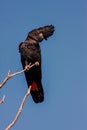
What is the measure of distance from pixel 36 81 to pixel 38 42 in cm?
92

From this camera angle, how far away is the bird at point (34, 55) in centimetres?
772

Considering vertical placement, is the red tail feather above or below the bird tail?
above

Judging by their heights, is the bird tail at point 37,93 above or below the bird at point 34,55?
below

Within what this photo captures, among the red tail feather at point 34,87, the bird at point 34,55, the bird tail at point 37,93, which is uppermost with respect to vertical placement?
the bird at point 34,55

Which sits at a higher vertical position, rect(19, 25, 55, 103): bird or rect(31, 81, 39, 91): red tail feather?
rect(19, 25, 55, 103): bird

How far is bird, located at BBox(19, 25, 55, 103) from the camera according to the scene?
772 centimetres

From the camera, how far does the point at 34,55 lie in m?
8.10

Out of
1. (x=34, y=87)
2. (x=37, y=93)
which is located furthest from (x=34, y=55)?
(x=37, y=93)

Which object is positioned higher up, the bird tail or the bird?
the bird

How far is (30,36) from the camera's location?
829cm

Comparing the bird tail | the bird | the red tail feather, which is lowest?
the bird tail

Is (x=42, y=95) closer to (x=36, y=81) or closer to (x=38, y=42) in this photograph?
(x=36, y=81)

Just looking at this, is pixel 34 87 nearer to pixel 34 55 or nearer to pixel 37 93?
pixel 37 93

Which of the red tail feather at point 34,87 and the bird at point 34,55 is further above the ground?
the bird at point 34,55
